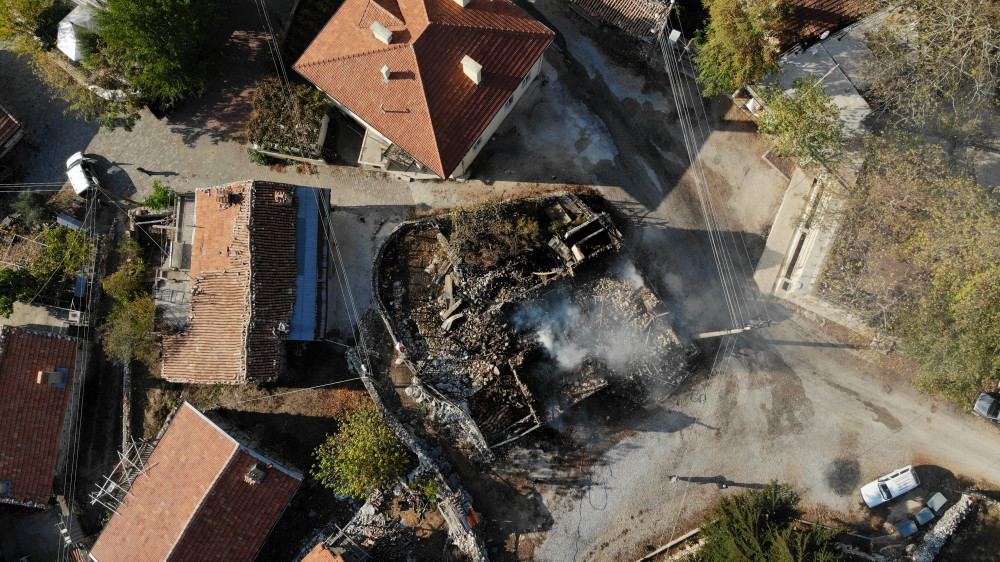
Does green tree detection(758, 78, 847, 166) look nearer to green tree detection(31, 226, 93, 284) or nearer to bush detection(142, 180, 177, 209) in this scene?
bush detection(142, 180, 177, 209)

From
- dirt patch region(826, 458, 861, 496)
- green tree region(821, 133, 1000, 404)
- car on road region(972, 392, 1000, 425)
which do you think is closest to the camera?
green tree region(821, 133, 1000, 404)

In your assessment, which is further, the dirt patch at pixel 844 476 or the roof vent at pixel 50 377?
the dirt patch at pixel 844 476

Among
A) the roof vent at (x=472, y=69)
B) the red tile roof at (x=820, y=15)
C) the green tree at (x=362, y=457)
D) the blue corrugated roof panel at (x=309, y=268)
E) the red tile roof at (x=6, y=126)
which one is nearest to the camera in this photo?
the roof vent at (x=472, y=69)

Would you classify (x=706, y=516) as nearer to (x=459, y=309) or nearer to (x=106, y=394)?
(x=459, y=309)

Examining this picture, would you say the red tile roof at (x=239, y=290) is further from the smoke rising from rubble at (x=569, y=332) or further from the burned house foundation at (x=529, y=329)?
the smoke rising from rubble at (x=569, y=332)

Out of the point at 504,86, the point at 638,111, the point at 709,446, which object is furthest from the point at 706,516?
the point at 504,86

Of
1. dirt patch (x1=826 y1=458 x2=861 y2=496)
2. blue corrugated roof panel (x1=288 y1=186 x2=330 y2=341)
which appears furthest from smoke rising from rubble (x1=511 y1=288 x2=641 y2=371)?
dirt patch (x1=826 y1=458 x2=861 y2=496)

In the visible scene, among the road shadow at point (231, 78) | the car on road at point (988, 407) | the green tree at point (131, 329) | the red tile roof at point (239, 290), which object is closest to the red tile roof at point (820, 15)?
the car on road at point (988, 407)
